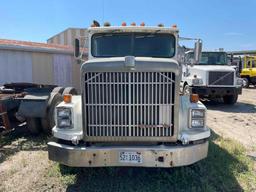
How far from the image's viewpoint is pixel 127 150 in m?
3.59

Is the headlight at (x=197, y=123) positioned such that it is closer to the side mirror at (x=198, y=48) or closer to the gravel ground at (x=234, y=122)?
the side mirror at (x=198, y=48)

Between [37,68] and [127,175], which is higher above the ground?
[37,68]

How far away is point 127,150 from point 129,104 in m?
0.64

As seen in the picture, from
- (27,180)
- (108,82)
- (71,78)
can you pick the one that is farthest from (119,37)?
(71,78)

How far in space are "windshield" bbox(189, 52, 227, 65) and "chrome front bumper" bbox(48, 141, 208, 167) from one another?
9.21 m

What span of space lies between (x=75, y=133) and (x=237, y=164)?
3.09 meters

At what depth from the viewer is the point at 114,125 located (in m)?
3.65

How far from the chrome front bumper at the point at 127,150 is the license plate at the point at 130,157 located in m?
0.04

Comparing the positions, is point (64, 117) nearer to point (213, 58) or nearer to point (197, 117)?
point (197, 117)

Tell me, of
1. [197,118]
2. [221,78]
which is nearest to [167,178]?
[197,118]

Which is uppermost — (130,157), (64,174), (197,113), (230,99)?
(197,113)

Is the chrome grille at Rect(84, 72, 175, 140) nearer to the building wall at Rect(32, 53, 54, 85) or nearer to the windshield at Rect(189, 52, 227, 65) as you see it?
the building wall at Rect(32, 53, 54, 85)

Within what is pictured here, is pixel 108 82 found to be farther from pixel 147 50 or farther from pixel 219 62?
pixel 219 62

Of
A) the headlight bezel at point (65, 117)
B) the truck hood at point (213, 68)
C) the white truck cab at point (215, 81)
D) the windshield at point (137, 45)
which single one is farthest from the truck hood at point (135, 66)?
the truck hood at point (213, 68)
